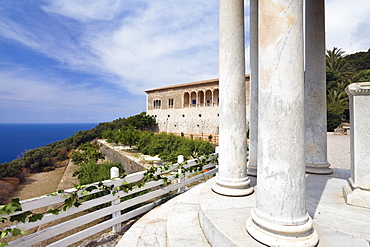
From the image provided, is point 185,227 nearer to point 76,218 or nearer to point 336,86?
point 76,218

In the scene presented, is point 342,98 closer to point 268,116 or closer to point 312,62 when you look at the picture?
point 312,62

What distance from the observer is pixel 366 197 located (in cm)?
287

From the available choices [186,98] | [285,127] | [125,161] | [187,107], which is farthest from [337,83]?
[285,127]

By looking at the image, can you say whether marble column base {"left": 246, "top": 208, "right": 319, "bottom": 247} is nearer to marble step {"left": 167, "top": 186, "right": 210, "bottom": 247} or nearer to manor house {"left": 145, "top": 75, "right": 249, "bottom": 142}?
marble step {"left": 167, "top": 186, "right": 210, "bottom": 247}

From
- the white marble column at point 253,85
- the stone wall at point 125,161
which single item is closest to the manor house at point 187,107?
the stone wall at point 125,161

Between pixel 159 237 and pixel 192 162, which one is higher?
pixel 192 162

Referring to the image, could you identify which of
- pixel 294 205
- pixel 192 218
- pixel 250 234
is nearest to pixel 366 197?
pixel 294 205

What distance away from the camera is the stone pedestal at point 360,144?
2.89m

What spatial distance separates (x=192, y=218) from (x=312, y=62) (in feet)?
14.4

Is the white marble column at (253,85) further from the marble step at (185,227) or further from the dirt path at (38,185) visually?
the dirt path at (38,185)

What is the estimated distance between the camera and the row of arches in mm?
33141

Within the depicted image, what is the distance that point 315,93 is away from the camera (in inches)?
187

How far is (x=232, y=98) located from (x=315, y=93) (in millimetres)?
2773

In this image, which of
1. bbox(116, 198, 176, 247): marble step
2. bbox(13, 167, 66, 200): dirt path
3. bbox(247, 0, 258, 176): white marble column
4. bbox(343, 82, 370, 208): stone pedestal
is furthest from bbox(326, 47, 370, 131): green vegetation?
bbox(13, 167, 66, 200): dirt path
